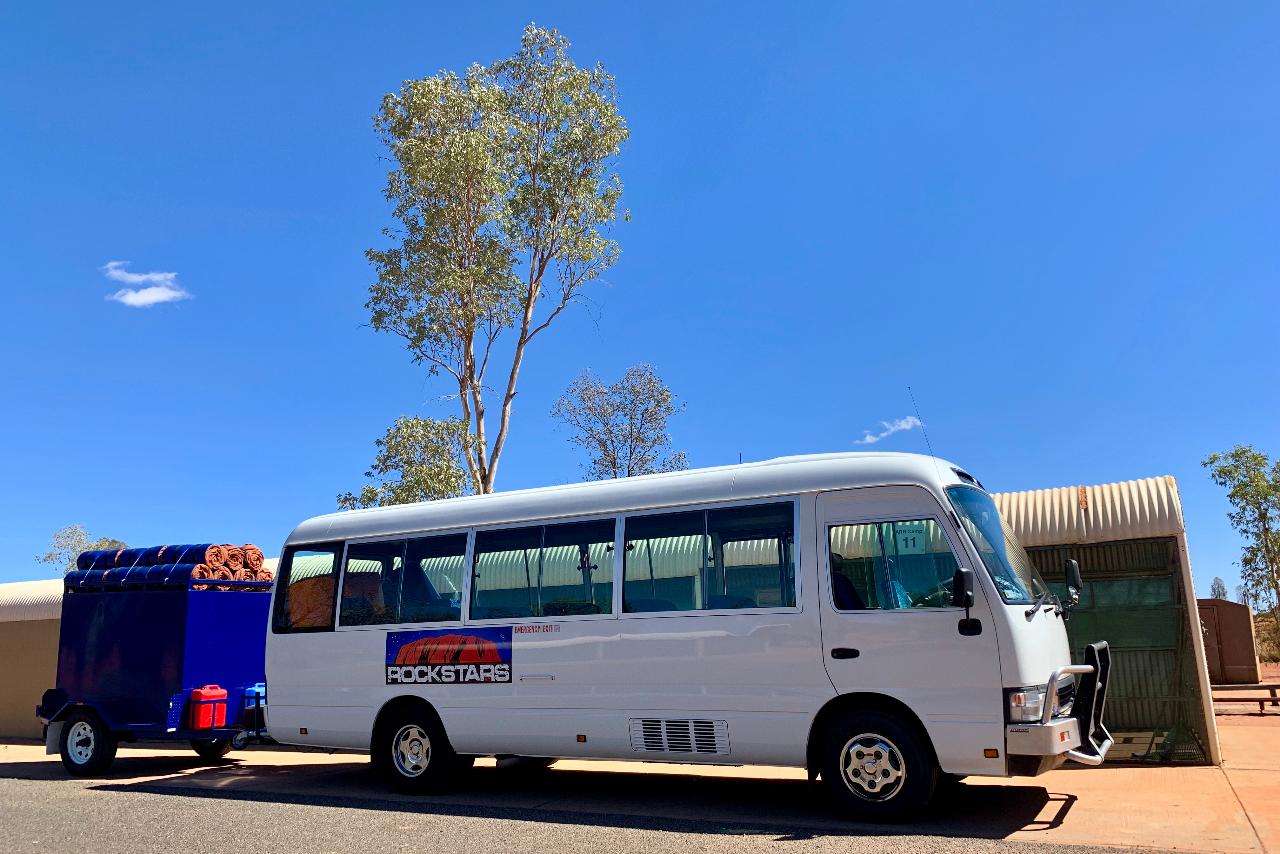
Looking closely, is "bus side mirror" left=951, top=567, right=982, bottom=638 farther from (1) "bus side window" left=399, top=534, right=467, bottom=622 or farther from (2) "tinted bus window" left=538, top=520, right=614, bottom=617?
(1) "bus side window" left=399, top=534, right=467, bottom=622

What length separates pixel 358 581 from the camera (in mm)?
10656

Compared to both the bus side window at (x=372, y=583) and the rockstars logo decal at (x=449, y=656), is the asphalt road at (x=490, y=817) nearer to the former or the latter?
the rockstars logo decal at (x=449, y=656)

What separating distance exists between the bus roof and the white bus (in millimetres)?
23

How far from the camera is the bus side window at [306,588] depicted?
10.8 m

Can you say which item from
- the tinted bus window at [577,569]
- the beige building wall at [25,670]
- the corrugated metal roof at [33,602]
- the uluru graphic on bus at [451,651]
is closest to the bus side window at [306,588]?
the uluru graphic on bus at [451,651]

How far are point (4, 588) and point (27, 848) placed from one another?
1368cm

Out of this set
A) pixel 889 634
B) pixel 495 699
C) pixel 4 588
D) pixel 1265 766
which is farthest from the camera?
pixel 4 588

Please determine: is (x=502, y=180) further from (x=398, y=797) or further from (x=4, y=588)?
(x=398, y=797)

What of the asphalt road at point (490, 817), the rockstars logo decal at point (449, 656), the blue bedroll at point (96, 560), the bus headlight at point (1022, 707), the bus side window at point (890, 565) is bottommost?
the asphalt road at point (490, 817)

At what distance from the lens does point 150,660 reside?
12.4 m

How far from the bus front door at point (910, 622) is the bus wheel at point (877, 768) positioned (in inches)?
6.9

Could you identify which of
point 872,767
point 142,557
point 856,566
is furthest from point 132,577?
point 872,767

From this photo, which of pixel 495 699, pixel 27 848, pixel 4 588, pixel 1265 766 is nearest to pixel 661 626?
pixel 495 699

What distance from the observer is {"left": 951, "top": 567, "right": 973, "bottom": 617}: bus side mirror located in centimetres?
729
